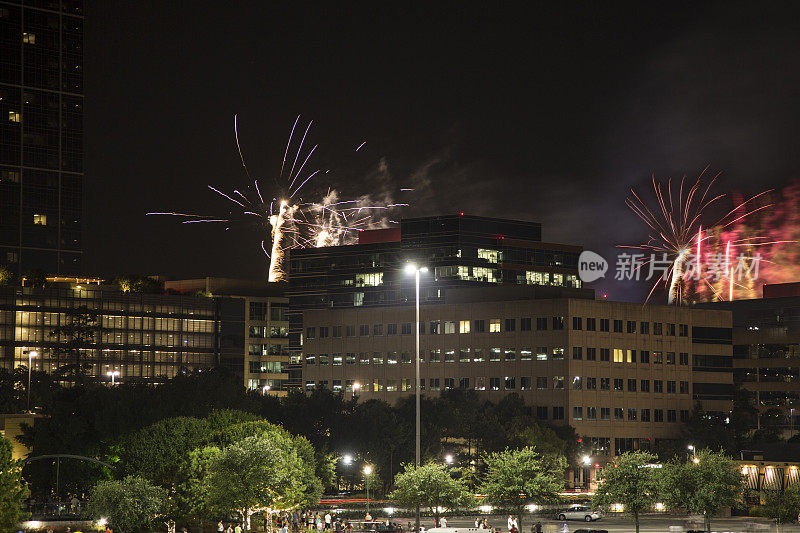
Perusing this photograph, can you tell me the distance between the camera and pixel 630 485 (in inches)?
3733

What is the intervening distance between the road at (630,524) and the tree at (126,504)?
24.1m

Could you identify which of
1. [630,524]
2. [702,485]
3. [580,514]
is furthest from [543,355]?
[702,485]

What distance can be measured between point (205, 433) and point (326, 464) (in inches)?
1215

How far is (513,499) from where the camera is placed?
9638 cm

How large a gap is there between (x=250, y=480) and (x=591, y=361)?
104064mm

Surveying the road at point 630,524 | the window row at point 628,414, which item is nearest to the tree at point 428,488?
the road at point 630,524

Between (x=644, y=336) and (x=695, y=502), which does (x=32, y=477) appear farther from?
(x=644, y=336)

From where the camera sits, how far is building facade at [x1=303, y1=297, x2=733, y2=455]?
179625mm

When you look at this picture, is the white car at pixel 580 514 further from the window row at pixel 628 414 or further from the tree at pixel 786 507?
the window row at pixel 628 414

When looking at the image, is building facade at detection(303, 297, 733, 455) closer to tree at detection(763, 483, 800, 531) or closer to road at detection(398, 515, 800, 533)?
road at detection(398, 515, 800, 533)

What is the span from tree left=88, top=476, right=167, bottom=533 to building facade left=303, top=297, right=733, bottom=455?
9716 cm

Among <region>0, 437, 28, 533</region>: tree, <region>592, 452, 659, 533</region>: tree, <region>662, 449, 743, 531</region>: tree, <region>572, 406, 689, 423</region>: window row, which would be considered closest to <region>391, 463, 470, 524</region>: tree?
<region>592, 452, 659, 533</region>: tree

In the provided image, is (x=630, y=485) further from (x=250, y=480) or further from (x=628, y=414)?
(x=628, y=414)

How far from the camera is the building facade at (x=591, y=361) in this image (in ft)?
589
